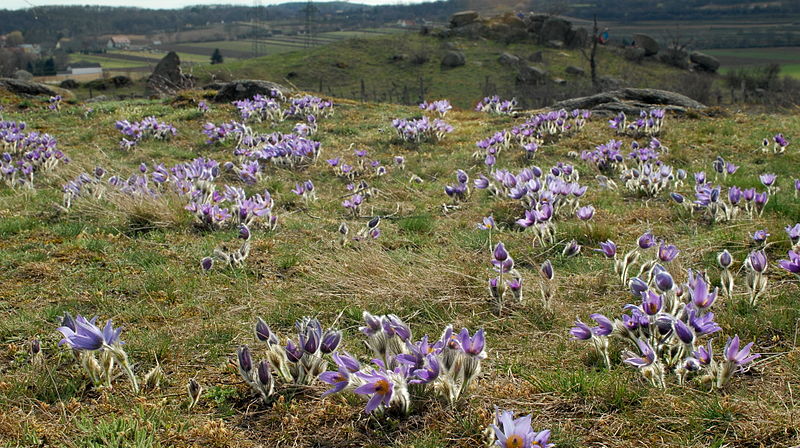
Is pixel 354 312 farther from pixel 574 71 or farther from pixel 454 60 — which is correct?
pixel 574 71

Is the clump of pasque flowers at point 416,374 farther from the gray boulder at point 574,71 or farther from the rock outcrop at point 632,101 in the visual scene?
the gray boulder at point 574,71

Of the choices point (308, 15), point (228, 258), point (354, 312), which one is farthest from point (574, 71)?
point (354, 312)

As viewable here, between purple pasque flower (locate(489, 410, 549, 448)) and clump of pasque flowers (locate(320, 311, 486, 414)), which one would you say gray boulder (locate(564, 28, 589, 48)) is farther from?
purple pasque flower (locate(489, 410, 549, 448))

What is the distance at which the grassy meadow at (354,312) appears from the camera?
2570 millimetres

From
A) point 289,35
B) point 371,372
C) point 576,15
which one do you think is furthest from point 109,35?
Answer: point 576,15

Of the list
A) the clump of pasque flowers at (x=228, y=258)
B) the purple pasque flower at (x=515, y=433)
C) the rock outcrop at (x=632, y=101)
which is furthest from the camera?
the rock outcrop at (x=632, y=101)

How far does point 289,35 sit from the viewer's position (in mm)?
180750

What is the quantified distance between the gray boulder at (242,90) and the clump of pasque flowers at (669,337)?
15772mm

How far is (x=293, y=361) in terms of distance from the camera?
2.94m

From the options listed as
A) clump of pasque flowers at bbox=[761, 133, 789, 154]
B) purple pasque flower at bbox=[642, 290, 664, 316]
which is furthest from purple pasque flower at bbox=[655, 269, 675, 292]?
clump of pasque flowers at bbox=[761, 133, 789, 154]

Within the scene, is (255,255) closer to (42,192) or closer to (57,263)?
(57,263)

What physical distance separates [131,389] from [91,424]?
405 mm

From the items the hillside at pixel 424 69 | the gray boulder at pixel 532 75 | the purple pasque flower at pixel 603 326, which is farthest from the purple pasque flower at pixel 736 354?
the gray boulder at pixel 532 75

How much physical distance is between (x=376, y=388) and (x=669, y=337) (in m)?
1.61
